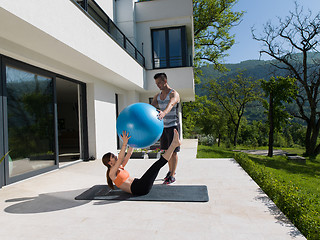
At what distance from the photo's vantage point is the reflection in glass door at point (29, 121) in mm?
4578

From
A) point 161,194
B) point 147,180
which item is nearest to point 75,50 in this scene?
point 147,180

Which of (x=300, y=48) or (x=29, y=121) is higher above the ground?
(x=300, y=48)

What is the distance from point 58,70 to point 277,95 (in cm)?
1181

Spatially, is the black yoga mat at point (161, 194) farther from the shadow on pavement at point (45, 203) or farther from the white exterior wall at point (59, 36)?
the white exterior wall at point (59, 36)

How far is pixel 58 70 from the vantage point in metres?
5.72

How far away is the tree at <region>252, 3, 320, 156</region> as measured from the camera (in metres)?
15.3

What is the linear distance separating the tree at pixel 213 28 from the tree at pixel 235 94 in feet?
19.6

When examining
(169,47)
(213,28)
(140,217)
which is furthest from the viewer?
(213,28)

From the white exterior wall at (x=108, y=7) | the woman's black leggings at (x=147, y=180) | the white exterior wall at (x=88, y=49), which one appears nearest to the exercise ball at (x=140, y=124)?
the woman's black leggings at (x=147, y=180)

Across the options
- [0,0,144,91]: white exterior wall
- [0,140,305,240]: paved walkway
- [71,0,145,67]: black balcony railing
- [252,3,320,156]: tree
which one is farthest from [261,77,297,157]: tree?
[0,140,305,240]: paved walkway

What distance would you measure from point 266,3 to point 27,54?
17.5 m

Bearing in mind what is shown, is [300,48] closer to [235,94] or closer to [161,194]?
[235,94]

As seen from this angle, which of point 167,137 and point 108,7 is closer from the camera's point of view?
point 167,137

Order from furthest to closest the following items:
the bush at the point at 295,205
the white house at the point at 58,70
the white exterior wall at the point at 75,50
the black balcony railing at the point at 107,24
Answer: the black balcony railing at the point at 107,24 < the white house at the point at 58,70 < the white exterior wall at the point at 75,50 < the bush at the point at 295,205
